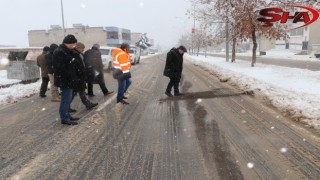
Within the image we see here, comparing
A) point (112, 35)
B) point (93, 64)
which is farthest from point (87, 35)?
point (93, 64)

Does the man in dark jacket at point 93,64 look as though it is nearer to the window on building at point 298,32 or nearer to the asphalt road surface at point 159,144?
the asphalt road surface at point 159,144

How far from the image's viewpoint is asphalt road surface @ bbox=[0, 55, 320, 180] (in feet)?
12.5

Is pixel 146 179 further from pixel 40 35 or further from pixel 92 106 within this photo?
pixel 40 35

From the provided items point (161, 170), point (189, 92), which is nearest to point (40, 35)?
point (189, 92)

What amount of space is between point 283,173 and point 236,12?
18099 mm

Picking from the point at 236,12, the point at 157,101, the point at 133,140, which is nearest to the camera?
the point at 133,140

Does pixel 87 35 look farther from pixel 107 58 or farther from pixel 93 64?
pixel 93 64

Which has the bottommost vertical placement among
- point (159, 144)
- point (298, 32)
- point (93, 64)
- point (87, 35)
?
point (159, 144)

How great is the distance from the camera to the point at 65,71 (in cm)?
604

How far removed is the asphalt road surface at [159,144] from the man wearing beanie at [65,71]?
1.25ft

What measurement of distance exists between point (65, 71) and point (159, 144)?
2.68 m

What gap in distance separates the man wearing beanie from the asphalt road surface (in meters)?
0.38

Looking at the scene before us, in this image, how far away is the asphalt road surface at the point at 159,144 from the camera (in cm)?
380

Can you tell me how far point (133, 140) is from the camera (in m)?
5.06
